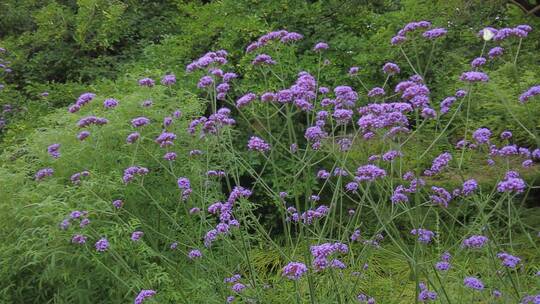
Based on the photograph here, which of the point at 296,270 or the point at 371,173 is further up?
the point at 371,173

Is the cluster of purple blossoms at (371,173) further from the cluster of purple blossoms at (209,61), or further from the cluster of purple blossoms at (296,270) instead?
the cluster of purple blossoms at (209,61)

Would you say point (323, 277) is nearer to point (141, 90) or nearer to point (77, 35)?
point (141, 90)

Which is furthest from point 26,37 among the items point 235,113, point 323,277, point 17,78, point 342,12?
point 323,277

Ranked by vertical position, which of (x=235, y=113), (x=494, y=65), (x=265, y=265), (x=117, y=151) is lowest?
(x=265, y=265)

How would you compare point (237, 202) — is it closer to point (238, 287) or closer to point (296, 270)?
point (238, 287)

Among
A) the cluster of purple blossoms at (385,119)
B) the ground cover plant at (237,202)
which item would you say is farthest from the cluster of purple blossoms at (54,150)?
the cluster of purple blossoms at (385,119)

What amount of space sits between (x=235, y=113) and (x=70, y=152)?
2770 mm

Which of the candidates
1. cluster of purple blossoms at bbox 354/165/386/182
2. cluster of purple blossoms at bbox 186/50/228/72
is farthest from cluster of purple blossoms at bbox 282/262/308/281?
cluster of purple blossoms at bbox 186/50/228/72

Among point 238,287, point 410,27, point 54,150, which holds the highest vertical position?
point 410,27

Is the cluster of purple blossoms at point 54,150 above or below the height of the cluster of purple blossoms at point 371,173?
below

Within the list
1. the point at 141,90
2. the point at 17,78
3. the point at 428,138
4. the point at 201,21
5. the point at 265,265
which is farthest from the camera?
the point at 17,78

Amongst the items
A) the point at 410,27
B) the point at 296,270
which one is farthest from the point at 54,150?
the point at 410,27

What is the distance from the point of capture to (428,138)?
6129mm

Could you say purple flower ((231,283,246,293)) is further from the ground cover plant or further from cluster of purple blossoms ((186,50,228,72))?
cluster of purple blossoms ((186,50,228,72))
